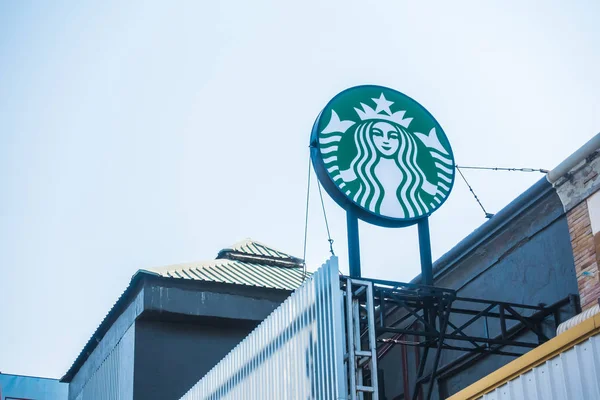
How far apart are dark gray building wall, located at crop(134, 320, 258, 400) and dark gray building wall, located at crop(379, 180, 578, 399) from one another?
627 cm

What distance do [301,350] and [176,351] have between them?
977 centimetres

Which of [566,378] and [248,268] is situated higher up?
[248,268]

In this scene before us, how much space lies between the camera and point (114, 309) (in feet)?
81.3

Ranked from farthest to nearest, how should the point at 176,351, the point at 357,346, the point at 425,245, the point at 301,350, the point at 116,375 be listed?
the point at 116,375 < the point at 176,351 < the point at 425,245 < the point at 301,350 < the point at 357,346

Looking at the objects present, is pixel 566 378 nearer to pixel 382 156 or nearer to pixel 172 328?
pixel 382 156

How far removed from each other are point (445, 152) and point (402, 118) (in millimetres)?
929

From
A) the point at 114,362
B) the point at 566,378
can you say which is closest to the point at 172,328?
the point at 114,362

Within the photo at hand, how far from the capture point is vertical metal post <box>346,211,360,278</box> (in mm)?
14923

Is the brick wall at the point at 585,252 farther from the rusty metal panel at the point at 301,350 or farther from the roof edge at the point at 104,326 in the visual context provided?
the roof edge at the point at 104,326

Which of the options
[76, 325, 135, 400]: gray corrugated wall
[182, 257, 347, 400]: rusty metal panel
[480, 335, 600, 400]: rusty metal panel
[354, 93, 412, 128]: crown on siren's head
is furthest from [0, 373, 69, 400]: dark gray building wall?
[480, 335, 600, 400]: rusty metal panel

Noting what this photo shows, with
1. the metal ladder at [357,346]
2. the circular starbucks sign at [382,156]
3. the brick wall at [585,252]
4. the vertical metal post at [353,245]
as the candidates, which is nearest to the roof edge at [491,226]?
the brick wall at [585,252]

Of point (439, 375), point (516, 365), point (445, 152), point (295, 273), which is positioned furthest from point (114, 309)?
point (516, 365)

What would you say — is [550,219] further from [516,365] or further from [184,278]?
[184,278]

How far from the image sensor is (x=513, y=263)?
1669cm
